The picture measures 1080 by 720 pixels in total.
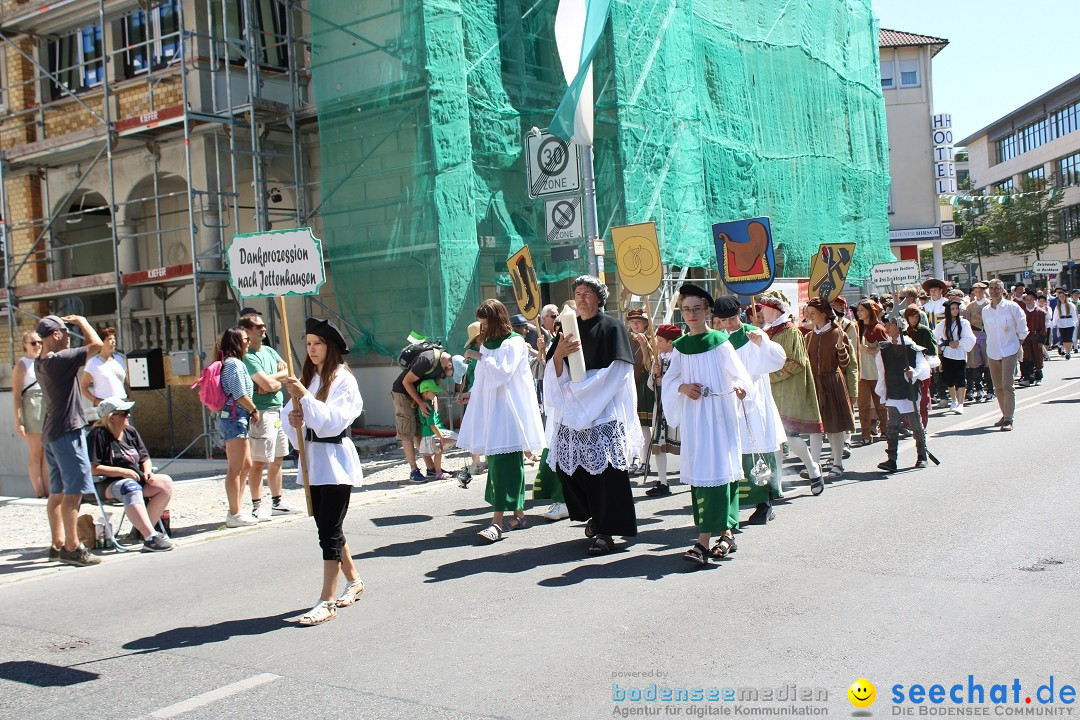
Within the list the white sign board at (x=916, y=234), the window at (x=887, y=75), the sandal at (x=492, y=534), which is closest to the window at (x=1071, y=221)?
the window at (x=887, y=75)

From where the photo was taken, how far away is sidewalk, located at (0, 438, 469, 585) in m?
8.70

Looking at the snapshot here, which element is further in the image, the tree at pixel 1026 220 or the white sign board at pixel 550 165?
the tree at pixel 1026 220

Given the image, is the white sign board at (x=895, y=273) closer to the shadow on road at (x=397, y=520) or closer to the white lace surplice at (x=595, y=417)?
the shadow on road at (x=397, y=520)

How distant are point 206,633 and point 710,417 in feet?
11.6

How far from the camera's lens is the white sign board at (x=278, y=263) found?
7.46 meters

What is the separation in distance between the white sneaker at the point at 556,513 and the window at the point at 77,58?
13.4 metres

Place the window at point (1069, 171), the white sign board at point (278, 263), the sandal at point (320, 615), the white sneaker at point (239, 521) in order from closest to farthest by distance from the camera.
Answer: the sandal at point (320, 615) < the white sign board at point (278, 263) < the white sneaker at point (239, 521) < the window at point (1069, 171)

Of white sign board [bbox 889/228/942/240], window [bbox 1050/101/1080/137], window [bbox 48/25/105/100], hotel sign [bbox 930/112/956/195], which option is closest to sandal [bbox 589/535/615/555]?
window [bbox 48/25/105/100]

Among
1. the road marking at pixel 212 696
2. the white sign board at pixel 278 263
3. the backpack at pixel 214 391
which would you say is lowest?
the road marking at pixel 212 696

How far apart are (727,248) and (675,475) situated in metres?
3.12

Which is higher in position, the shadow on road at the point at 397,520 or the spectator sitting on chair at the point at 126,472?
the spectator sitting on chair at the point at 126,472

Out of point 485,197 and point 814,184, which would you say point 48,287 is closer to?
point 485,197

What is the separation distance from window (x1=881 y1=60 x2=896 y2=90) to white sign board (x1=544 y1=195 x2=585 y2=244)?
1266 inches

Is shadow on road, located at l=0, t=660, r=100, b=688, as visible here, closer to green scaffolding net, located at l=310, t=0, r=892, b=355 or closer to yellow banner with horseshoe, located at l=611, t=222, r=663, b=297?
yellow banner with horseshoe, located at l=611, t=222, r=663, b=297
